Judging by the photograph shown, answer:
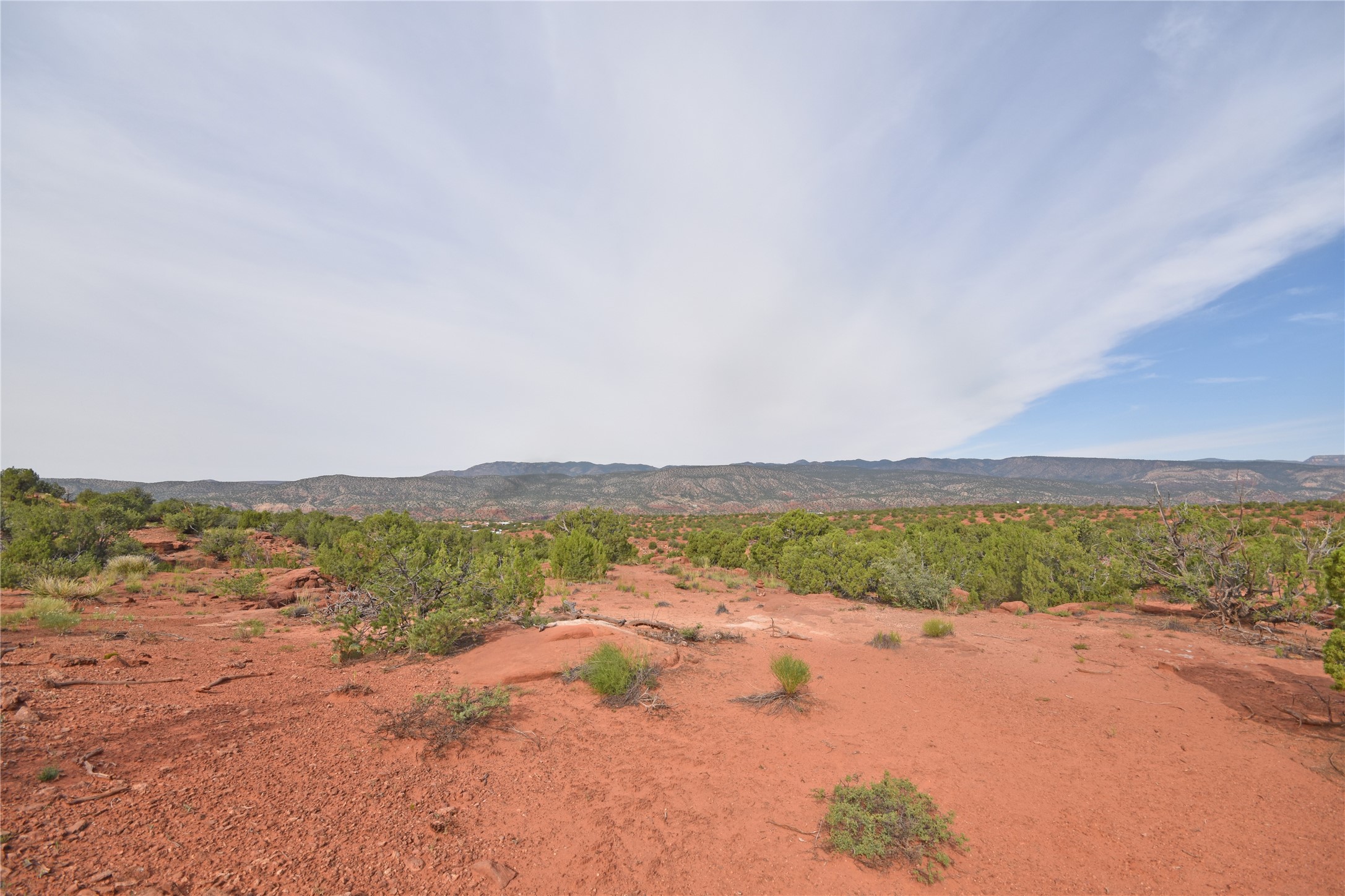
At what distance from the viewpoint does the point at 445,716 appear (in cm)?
604

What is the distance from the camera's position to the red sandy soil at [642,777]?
3.59 metres

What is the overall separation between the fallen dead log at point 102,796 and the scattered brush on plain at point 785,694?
668 cm

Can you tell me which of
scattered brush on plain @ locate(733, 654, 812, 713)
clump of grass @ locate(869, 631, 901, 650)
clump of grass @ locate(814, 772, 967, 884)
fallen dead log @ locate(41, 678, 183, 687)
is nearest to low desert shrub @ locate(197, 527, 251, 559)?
fallen dead log @ locate(41, 678, 183, 687)

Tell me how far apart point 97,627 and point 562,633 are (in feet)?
29.2

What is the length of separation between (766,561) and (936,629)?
11.8m

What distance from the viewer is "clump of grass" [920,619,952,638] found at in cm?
1167

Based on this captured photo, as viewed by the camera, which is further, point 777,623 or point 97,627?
point 777,623

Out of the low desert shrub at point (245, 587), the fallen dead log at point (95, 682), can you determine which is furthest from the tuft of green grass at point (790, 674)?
the low desert shrub at point (245, 587)

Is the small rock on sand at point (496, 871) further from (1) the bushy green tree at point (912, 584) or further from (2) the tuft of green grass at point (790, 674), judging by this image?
(1) the bushy green tree at point (912, 584)

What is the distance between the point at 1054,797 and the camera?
520 cm

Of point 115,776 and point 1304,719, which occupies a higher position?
point 115,776

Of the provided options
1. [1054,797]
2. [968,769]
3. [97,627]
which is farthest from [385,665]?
[1054,797]

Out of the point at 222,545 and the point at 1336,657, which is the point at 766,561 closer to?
the point at 1336,657

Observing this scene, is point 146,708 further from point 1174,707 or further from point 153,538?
point 153,538
